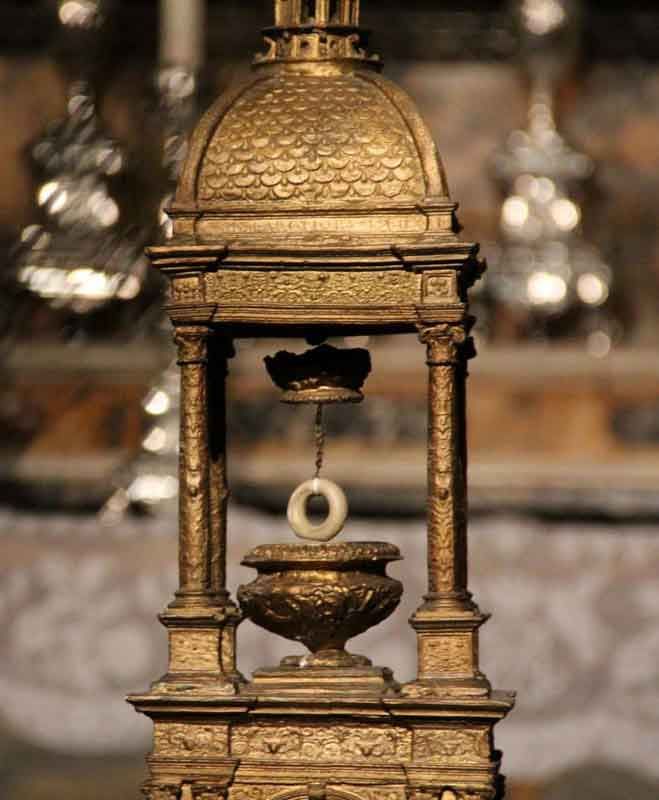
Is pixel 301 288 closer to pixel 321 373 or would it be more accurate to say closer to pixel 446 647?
pixel 321 373

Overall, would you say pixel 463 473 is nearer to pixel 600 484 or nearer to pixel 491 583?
pixel 491 583

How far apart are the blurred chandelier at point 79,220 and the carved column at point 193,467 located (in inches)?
237

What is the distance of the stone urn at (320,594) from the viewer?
7.94 meters

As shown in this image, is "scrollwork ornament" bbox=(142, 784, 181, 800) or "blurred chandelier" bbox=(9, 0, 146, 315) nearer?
"scrollwork ornament" bbox=(142, 784, 181, 800)

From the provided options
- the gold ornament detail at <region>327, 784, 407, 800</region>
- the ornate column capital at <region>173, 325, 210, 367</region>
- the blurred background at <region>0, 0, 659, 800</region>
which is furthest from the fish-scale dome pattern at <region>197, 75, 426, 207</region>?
the blurred background at <region>0, 0, 659, 800</region>

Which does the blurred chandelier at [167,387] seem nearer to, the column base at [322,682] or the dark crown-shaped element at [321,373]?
the dark crown-shaped element at [321,373]

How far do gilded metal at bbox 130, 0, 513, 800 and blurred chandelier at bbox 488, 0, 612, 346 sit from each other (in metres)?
6.80

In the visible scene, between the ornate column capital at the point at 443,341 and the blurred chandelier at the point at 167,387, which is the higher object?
the blurred chandelier at the point at 167,387

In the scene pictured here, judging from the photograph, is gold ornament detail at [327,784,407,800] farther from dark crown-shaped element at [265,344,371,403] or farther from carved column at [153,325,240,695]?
dark crown-shaped element at [265,344,371,403]

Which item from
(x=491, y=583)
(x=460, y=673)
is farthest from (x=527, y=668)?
(x=460, y=673)

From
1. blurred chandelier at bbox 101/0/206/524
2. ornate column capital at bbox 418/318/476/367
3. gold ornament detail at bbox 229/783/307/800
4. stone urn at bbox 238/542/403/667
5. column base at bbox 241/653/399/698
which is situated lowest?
gold ornament detail at bbox 229/783/307/800

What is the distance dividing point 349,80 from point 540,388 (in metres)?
6.85

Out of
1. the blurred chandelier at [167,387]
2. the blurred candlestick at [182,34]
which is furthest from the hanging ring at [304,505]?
the blurred candlestick at [182,34]

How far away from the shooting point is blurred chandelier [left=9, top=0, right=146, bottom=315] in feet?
46.3
